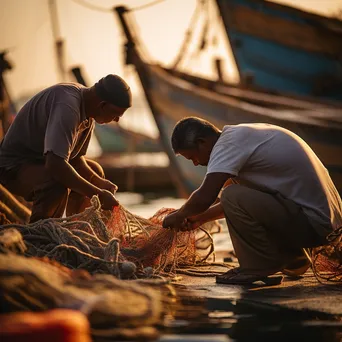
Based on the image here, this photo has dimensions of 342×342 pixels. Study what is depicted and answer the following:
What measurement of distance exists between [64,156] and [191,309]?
2.03 meters

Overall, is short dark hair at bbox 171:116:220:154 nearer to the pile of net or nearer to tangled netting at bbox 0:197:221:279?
tangled netting at bbox 0:197:221:279

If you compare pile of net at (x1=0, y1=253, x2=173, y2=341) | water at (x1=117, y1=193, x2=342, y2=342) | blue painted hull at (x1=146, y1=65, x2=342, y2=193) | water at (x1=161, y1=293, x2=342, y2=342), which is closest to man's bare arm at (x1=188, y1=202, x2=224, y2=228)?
water at (x1=117, y1=193, x2=342, y2=342)

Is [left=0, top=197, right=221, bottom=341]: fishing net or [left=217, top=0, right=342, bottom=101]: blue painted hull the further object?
[left=217, top=0, right=342, bottom=101]: blue painted hull

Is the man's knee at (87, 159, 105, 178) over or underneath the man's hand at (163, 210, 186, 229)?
over

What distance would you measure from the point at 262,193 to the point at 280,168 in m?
0.20

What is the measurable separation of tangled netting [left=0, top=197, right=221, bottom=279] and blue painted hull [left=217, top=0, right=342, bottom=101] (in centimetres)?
1645

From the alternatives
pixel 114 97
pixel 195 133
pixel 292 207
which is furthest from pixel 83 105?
pixel 292 207

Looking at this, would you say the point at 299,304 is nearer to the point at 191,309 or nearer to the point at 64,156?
the point at 191,309

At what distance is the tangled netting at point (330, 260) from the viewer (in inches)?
233

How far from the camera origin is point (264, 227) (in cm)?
601

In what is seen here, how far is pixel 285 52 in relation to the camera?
25641 millimetres

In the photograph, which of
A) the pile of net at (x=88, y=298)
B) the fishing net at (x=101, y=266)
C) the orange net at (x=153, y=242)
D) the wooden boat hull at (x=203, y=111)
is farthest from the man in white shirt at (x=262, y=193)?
the wooden boat hull at (x=203, y=111)

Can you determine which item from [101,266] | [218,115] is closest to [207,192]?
[101,266]

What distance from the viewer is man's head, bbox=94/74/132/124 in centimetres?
675
